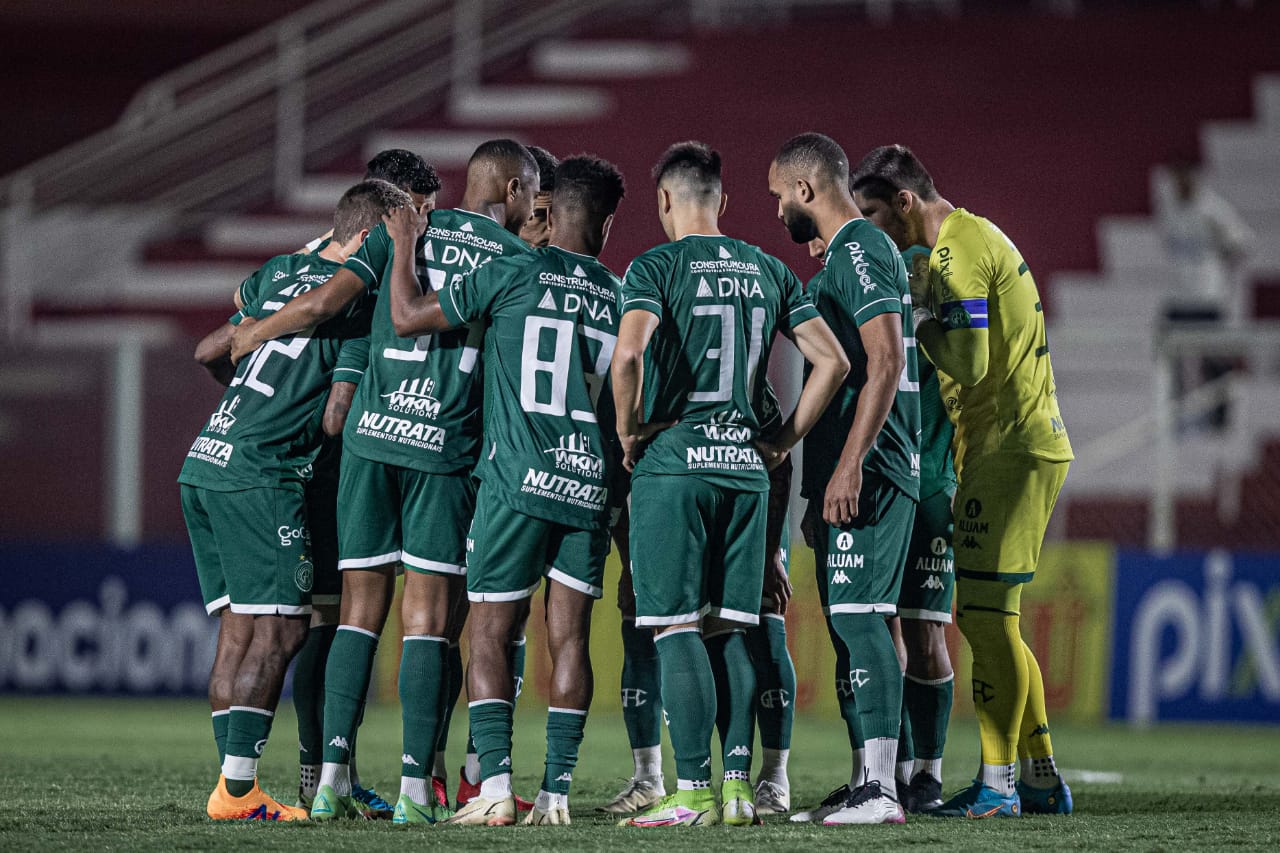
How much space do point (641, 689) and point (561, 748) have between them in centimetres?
77

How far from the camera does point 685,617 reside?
5570 millimetres

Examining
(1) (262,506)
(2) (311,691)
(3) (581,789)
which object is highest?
(1) (262,506)

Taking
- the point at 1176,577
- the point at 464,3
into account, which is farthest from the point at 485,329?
the point at 464,3

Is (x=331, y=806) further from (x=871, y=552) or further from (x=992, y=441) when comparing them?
(x=992, y=441)

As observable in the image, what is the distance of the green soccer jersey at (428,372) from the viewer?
5.77 meters

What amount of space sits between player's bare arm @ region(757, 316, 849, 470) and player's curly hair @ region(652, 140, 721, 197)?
57cm

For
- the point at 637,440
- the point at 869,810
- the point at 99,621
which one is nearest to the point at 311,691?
the point at 637,440

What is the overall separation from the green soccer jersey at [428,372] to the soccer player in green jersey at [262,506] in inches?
7.9

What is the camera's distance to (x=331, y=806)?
566 cm

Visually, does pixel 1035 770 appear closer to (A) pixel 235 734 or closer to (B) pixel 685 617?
(B) pixel 685 617

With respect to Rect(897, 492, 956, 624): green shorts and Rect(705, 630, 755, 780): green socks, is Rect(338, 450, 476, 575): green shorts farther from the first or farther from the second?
Rect(897, 492, 956, 624): green shorts

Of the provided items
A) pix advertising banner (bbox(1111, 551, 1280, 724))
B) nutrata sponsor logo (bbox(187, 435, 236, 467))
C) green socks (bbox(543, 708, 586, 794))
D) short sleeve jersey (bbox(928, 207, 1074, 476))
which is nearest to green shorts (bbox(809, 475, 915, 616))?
short sleeve jersey (bbox(928, 207, 1074, 476))

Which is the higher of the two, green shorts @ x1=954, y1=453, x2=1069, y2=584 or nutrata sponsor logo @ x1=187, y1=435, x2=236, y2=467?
Result: nutrata sponsor logo @ x1=187, y1=435, x2=236, y2=467

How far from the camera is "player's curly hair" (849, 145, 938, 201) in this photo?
6.29 m
